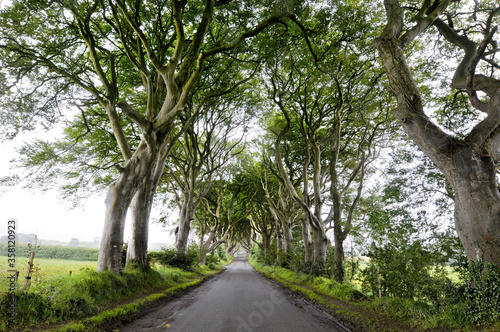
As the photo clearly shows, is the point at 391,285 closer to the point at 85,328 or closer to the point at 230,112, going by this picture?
the point at 85,328

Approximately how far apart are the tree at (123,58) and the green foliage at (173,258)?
15.0 feet

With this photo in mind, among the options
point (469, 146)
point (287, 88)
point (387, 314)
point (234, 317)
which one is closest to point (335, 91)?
point (287, 88)

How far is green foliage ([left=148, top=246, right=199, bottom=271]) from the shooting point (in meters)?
13.3

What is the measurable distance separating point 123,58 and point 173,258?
10298 millimetres

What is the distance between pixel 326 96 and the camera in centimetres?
1243

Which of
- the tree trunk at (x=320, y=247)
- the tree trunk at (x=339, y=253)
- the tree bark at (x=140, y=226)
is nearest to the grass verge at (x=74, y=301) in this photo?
the tree bark at (x=140, y=226)

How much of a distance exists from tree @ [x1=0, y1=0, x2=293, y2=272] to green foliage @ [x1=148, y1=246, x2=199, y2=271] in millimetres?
4581

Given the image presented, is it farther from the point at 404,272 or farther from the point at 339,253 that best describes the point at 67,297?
the point at 339,253

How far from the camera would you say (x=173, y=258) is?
13.6 m

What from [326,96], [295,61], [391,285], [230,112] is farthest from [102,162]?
[391,285]

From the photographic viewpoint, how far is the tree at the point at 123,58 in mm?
7113

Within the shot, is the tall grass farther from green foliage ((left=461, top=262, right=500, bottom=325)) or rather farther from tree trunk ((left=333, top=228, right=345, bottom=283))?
tree trunk ((left=333, top=228, right=345, bottom=283))

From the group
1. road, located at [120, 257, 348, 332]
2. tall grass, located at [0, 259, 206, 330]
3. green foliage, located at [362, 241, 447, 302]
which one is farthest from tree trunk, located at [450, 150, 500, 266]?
tall grass, located at [0, 259, 206, 330]

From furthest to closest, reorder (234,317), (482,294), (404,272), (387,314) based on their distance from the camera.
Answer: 1. (404,272)
2. (387,314)
3. (234,317)
4. (482,294)
